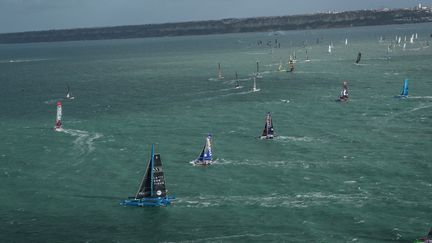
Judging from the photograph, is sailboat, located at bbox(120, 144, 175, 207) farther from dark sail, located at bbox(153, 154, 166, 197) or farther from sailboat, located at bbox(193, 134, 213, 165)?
sailboat, located at bbox(193, 134, 213, 165)

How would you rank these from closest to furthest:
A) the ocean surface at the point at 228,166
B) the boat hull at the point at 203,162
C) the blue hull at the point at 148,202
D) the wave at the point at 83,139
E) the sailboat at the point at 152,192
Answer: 1. the ocean surface at the point at 228,166
2. the blue hull at the point at 148,202
3. the sailboat at the point at 152,192
4. the boat hull at the point at 203,162
5. the wave at the point at 83,139

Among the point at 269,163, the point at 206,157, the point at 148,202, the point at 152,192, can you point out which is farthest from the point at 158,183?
the point at 269,163

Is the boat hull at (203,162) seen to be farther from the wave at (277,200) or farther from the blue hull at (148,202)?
the blue hull at (148,202)

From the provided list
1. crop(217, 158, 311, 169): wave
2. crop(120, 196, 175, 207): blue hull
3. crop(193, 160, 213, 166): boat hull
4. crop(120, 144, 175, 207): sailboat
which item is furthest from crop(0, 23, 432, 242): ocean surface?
crop(120, 144, 175, 207): sailboat

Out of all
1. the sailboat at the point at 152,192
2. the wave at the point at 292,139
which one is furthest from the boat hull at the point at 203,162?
the wave at the point at 292,139

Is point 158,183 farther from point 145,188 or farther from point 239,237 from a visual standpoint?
point 239,237

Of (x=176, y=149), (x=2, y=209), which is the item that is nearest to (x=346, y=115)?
(x=176, y=149)
